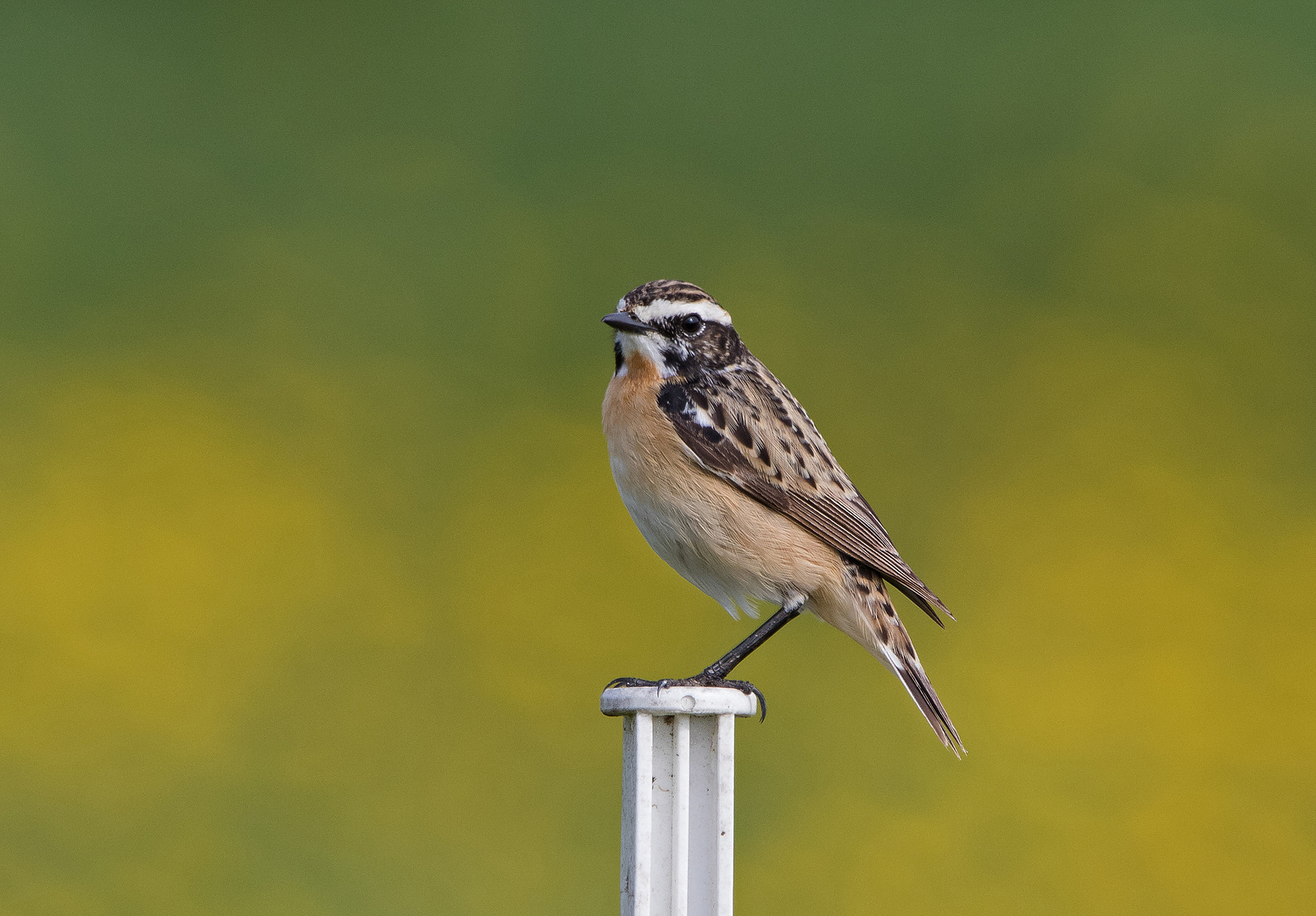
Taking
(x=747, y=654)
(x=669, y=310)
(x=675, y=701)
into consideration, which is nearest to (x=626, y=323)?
(x=669, y=310)

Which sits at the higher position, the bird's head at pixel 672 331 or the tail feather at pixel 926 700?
the bird's head at pixel 672 331

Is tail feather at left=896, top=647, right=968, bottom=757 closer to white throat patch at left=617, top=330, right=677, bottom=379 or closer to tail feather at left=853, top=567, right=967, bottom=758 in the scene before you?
tail feather at left=853, top=567, right=967, bottom=758

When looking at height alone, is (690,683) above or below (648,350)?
below

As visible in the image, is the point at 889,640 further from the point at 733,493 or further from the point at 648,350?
the point at 648,350

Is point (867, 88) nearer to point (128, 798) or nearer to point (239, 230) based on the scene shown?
point (239, 230)

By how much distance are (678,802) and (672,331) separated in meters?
2.12

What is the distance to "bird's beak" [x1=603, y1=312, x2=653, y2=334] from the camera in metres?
4.91

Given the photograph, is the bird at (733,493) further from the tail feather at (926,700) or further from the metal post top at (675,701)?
the metal post top at (675,701)

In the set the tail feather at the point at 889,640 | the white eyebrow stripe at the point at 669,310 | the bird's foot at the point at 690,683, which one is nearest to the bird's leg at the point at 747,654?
the bird's foot at the point at 690,683

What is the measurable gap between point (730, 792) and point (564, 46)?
6.94m

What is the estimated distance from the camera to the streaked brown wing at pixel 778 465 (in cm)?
503

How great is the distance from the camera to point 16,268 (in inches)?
361

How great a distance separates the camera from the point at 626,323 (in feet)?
16.2

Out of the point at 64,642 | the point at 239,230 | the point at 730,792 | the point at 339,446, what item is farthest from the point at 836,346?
the point at 730,792
